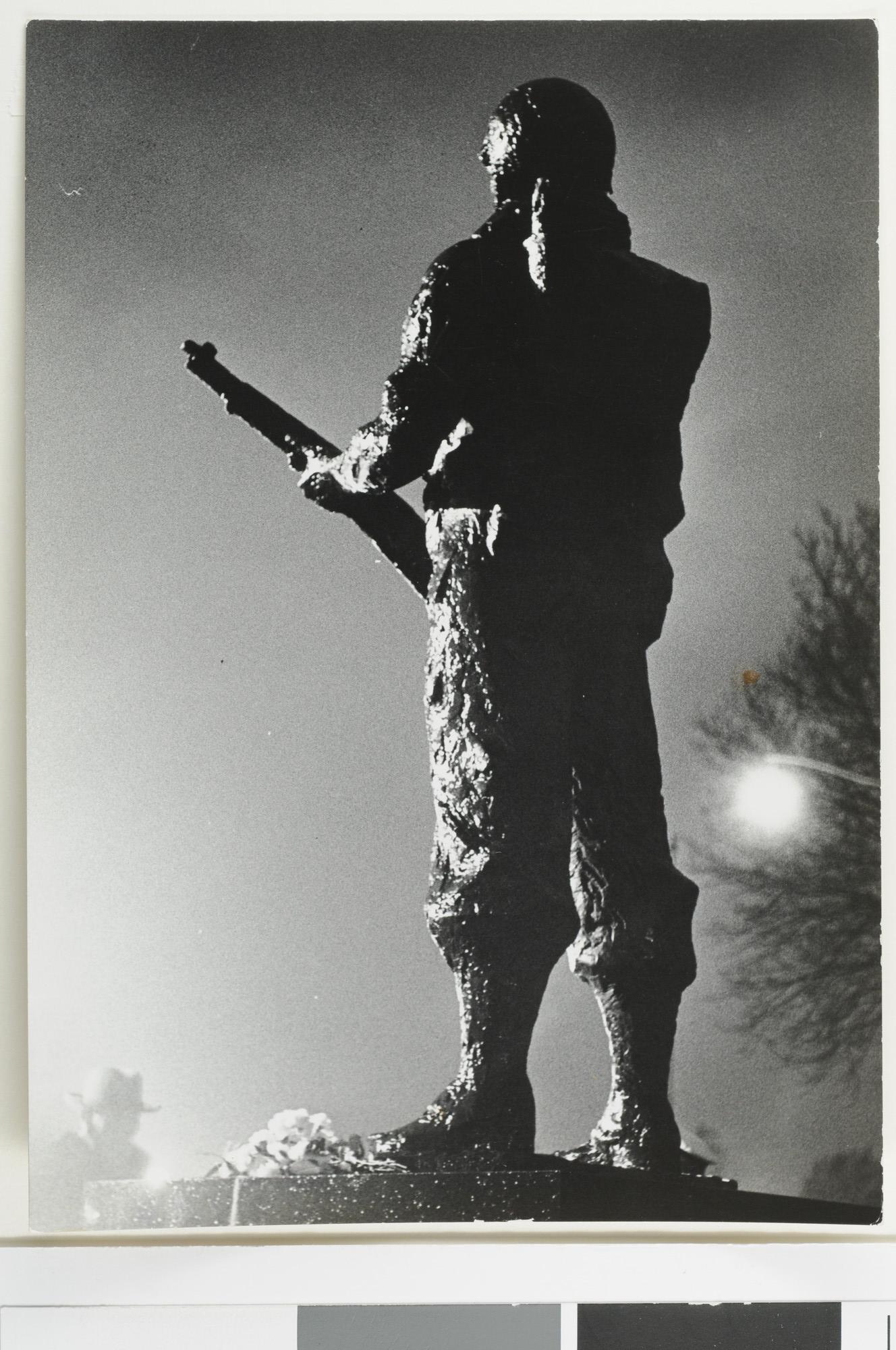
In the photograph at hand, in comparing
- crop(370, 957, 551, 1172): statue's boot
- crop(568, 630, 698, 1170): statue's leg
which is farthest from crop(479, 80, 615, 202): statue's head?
crop(370, 957, 551, 1172): statue's boot

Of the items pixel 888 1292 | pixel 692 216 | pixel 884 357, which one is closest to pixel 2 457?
pixel 692 216

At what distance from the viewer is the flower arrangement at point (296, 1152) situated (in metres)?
1.30

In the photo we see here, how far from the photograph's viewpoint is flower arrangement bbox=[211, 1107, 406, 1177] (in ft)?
4.26

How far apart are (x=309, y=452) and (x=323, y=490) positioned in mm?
43

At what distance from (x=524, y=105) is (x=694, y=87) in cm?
18

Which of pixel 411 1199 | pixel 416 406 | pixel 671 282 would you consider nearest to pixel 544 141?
pixel 671 282

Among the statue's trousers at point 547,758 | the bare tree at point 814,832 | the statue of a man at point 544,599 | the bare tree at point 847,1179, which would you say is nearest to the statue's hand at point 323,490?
the statue of a man at point 544,599

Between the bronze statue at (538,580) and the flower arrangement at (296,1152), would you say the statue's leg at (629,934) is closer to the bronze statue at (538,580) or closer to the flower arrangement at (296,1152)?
the bronze statue at (538,580)

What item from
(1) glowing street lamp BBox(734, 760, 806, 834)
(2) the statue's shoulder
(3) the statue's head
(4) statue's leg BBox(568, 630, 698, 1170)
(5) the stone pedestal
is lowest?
(5) the stone pedestal

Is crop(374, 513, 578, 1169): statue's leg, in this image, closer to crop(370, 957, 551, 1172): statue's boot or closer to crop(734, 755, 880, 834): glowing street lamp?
crop(370, 957, 551, 1172): statue's boot

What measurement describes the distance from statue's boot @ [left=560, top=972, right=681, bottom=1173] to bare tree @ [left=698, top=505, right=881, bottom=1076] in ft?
0.30

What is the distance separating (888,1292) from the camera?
1.35 m

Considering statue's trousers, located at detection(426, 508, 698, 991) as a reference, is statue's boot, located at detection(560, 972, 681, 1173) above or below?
below

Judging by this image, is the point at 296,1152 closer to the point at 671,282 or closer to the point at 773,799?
the point at 773,799
